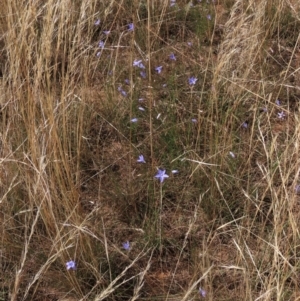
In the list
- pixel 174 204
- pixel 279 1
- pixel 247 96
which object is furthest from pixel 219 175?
pixel 279 1

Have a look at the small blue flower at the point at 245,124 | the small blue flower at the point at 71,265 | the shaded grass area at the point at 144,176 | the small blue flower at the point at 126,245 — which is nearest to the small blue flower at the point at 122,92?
the shaded grass area at the point at 144,176

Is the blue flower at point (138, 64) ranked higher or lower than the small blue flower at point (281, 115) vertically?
higher

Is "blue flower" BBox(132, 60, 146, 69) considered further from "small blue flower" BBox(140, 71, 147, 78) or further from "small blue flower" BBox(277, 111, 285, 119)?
"small blue flower" BBox(277, 111, 285, 119)

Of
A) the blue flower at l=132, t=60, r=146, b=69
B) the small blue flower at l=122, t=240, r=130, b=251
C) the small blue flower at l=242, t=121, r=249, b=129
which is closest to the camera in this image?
the small blue flower at l=122, t=240, r=130, b=251

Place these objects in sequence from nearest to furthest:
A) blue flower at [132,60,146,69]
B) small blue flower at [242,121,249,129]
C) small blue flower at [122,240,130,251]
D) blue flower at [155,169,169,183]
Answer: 1. small blue flower at [122,240,130,251]
2. blue flower at [155,169,169,183]
3. small blue flower at [242,121,249,129]
4. blue flower at [132,60,146,69]

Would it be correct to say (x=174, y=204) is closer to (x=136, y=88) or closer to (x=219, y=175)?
(x=219, y=175)

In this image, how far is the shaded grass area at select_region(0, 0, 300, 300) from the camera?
1.78m

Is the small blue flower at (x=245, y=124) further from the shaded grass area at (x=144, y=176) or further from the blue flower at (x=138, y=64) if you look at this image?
the blue flower at (x=138, y=64)

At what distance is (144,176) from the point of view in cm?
217

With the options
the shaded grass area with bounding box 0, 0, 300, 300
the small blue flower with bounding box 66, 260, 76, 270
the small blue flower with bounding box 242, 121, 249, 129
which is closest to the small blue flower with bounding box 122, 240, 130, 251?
the shaded grass area with bounding box 0, 0, 300, 300

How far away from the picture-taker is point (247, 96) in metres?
2.46

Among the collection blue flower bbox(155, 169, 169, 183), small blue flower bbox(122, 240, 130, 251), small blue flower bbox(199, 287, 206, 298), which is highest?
blue flower bbox(155, 169, 169, 183)

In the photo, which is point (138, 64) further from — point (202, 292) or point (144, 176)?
point (202, 292)

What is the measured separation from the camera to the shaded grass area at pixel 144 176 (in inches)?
70.0
